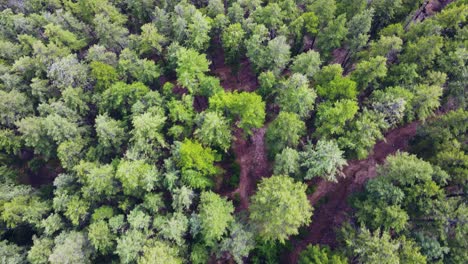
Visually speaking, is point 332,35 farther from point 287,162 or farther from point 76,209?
point 76,209

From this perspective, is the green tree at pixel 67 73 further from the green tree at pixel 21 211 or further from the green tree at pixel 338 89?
the green tree at pixel 338 89

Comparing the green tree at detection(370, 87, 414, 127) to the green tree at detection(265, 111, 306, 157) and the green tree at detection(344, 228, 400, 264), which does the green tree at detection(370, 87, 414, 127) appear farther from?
the green tree at detection(344, 228, 400, 264)

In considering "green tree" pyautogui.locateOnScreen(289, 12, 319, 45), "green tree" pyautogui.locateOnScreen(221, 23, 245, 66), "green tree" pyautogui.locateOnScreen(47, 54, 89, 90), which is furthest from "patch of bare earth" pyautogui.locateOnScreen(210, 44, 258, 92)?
"green tree" pyautogui.locateOnScreen(47, 54, 89, 90)

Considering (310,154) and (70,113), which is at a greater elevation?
(310,154)

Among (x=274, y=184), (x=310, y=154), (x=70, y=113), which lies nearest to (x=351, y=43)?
(x=310, y=154)

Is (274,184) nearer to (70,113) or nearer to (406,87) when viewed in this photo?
(406,87)

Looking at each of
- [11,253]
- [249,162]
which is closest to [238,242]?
[249,162]
